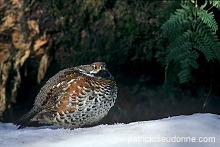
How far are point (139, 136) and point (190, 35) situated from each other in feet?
8.10

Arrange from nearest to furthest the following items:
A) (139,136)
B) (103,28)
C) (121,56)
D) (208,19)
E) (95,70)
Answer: (139,136), (95,70), (208,19), (103,28), (121,56)

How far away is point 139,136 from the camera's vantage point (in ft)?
11.5

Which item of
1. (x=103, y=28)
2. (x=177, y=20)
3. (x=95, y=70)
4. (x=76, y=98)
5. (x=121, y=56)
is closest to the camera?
(x=76, y=98)

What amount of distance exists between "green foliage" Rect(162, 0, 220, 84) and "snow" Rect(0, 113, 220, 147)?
4.61 ft

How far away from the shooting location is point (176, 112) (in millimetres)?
6465

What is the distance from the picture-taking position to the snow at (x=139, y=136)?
333cm

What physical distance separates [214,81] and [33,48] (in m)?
3.16

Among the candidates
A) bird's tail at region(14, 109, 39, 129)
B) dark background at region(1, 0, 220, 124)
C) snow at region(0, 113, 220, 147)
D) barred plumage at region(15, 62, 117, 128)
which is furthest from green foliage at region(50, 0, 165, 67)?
snow at region(0, 113, 220, 147)

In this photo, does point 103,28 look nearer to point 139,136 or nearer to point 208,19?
point 208,19

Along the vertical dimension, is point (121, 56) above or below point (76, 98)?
above

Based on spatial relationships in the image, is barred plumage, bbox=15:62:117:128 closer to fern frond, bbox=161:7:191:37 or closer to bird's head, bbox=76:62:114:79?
bird's head, bbox=76:62:114:79

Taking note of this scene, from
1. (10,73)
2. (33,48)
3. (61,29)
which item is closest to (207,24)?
(61,29)

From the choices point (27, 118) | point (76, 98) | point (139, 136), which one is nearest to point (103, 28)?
point (76, 98)

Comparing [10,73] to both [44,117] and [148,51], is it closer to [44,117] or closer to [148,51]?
[44,117]
